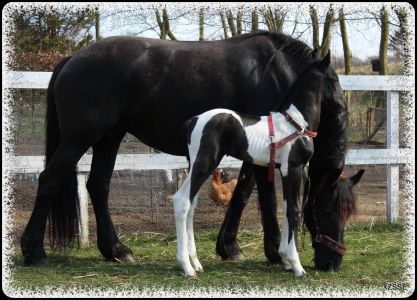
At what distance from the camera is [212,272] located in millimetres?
4875

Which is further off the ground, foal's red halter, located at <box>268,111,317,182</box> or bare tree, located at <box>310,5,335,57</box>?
bare tree, located at <box>310,5,335,57</box>

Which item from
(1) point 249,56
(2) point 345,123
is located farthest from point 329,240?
(1) point 249,56

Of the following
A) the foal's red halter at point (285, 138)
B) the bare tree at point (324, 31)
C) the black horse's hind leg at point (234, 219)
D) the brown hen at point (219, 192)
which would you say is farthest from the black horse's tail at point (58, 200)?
the bare tree at point (324, 31)

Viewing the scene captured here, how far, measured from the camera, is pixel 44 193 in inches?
207

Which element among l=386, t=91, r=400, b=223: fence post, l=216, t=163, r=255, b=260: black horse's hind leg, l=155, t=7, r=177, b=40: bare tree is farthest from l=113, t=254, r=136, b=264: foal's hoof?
l=386, t=91, r=400, b=223: fence post

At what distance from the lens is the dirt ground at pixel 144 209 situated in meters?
7.14

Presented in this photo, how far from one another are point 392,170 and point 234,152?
370cm

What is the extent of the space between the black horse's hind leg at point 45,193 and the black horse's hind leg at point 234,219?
1.58 metres

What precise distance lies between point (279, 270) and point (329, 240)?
0.54 m

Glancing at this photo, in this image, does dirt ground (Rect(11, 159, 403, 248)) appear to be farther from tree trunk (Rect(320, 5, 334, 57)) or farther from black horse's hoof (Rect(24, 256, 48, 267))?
tree trunk (Rect(320, 5, 334, 57))

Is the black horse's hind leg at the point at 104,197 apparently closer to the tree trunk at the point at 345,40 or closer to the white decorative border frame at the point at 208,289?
the white decorative border frame at the point at 208,289

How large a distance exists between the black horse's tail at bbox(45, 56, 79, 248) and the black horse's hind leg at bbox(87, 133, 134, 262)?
229mm

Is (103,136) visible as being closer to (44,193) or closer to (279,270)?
(44,193)

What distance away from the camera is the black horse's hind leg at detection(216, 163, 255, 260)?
5.64 metres
